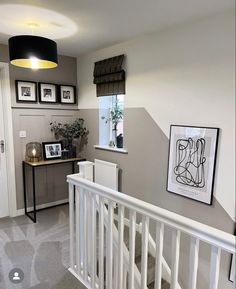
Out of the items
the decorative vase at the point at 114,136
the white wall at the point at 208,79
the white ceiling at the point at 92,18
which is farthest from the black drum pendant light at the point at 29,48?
the decorative vase at the point at 114,136

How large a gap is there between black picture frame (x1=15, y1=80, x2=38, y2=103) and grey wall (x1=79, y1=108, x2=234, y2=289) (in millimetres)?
752

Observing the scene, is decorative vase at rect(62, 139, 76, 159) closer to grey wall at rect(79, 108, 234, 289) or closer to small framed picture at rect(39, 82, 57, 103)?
grey wall at rect(79, 108, 234, 289)

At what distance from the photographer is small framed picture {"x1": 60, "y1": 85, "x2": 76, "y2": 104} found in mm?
3319

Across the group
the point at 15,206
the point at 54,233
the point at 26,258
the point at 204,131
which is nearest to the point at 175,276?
the point at 204,131

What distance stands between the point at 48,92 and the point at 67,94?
29cm

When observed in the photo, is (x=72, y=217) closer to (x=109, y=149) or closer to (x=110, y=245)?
(x=110, y=245)

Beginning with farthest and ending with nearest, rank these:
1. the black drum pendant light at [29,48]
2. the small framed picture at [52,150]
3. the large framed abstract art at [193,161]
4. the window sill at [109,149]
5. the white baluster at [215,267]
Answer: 1. the small framed picture at [52,150]
2. the window sill at [109,149]
3. the black drum pendant light at [29,48]
4. the white baluster at [215,267]
5. the large framed abstract art at [193,161]

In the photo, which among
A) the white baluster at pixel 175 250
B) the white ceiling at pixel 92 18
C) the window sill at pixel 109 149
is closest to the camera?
the white baluster at pixel 175 250

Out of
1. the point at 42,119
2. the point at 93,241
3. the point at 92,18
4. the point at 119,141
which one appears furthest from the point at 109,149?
the point at 92,18

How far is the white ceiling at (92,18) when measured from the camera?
5.04 ft

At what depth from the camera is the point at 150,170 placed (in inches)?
90.4

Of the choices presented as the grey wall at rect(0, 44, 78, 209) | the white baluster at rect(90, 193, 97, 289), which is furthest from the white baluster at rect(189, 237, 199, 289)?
the grey wall at rect(0, 44, 78, 209)

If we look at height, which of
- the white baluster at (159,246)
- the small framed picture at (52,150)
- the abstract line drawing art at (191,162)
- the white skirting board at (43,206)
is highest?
the abstract line drawing art at (191,162)

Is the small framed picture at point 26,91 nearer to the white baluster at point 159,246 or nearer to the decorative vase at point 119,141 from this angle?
the decorative vase at point 119,141
